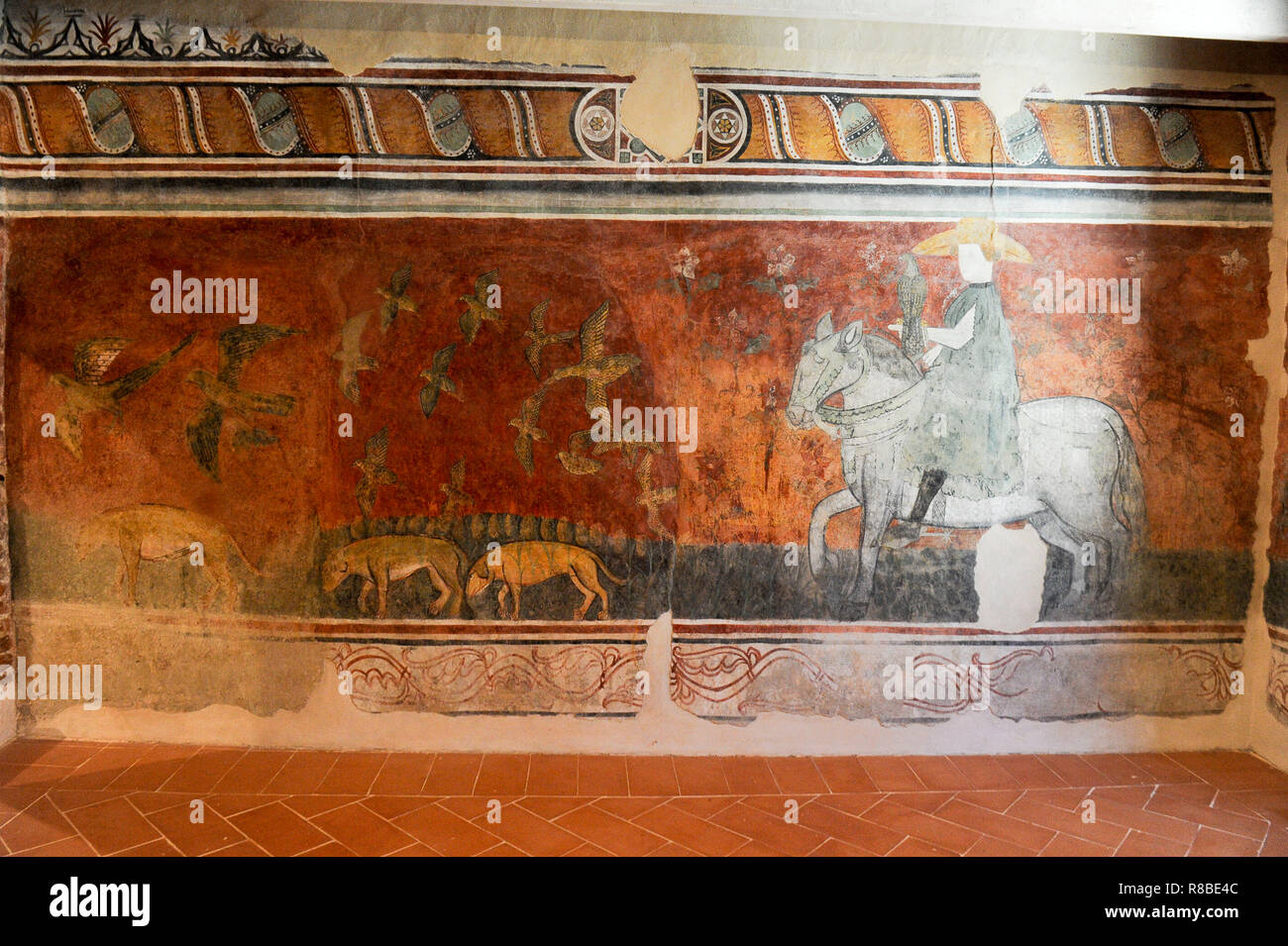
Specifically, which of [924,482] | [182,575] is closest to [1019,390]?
Result: [924,482]

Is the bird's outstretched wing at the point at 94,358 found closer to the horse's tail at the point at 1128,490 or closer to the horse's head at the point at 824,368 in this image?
the horse's head at the point at 824,368

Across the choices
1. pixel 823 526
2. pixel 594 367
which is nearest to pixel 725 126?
pixel 594 367

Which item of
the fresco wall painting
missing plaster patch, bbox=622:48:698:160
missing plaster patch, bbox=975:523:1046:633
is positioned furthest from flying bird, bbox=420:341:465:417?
missing plaster patch, bbox=975:523:1046:633

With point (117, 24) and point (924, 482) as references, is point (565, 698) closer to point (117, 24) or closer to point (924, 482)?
point (924, 482)

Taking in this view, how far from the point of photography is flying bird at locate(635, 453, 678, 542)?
152 inches

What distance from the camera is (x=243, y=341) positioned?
3830 mm

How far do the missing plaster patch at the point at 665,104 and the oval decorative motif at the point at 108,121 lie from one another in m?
2.30

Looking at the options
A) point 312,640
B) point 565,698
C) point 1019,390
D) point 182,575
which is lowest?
point 565,698

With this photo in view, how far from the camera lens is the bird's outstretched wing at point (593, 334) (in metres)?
3.83

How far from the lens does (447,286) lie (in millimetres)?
3816

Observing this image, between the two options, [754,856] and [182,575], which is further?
[182,575]

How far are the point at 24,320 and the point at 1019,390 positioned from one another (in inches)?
186

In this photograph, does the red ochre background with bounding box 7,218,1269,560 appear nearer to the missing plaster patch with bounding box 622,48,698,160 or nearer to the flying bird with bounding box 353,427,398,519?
the flying bird with bounding box 353,427,398,519

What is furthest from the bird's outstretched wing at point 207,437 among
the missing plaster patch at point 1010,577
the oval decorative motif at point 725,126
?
the missing plaster patch at point 1010,577
